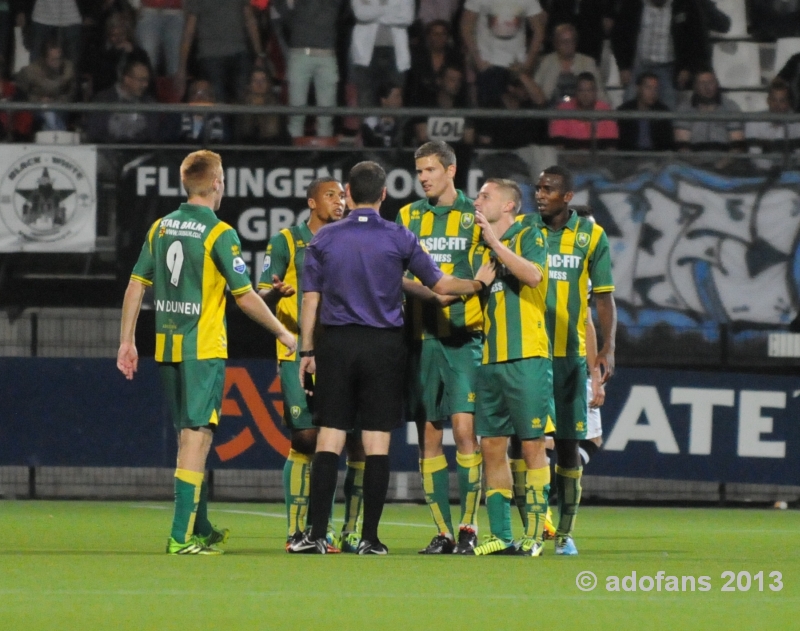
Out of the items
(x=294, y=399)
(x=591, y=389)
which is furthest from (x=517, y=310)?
(x=591, y=389)

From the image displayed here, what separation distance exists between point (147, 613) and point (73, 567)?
71.5 inches

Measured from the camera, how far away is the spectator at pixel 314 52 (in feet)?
51.9

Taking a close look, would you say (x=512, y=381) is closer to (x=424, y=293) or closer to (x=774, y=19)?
(x=424, y=293)

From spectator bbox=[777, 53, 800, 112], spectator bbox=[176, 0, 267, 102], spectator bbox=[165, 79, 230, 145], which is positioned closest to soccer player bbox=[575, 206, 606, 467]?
spectator bbox=[165, 79, 230, 145]

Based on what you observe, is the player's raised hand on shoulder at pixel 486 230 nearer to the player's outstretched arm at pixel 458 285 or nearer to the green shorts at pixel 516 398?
the player's outstretched arm at pixel 458 285

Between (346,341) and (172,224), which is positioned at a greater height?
(172,224)

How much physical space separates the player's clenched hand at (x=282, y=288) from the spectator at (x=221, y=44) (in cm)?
715

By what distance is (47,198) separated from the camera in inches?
526

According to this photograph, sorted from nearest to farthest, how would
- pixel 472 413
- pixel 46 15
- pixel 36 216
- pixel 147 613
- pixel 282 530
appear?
pixel 147 613, pixel 472 413, pixel 282 530, pixel 36 216, pixel 46 15

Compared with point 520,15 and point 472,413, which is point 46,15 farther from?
point 472,413

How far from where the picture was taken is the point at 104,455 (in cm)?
1363

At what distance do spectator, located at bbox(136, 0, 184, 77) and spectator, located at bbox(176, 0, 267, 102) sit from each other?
0.10 metres

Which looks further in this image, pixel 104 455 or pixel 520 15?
pixel 520 15

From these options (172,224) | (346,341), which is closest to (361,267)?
(346,341)
